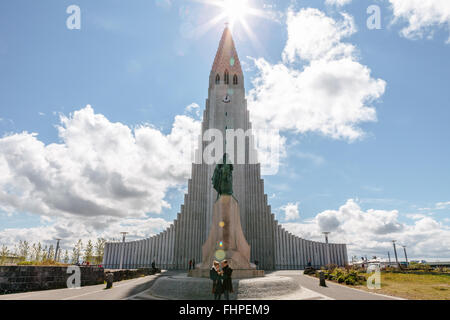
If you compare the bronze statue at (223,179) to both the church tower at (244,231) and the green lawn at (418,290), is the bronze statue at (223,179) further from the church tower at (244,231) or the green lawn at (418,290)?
the church tower at (244,231)

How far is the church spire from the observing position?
43.7m

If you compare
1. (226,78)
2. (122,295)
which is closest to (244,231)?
(122,295)

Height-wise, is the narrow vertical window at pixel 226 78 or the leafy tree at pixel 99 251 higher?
the narrow vertical window at pixel 226 78

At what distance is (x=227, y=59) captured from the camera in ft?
146

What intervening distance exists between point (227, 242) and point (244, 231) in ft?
77.0

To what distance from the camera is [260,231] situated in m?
35.2

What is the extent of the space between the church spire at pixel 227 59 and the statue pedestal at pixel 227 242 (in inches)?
1382

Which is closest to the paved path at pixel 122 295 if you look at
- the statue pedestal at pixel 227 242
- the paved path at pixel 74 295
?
the paved path at pixel 74 295

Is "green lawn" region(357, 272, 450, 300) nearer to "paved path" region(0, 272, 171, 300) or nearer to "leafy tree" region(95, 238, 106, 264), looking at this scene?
"paved path" region(0, 272, 171, 300)

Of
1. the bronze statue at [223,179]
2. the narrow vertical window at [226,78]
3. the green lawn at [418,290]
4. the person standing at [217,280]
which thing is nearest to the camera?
the person standing at [217,280]

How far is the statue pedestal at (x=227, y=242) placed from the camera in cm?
1217
